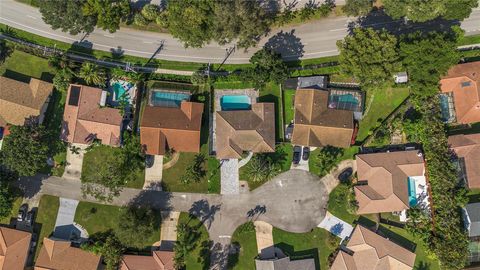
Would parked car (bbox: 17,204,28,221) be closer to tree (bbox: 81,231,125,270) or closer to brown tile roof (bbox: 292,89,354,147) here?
tree (bbox: 81,231,125,270)

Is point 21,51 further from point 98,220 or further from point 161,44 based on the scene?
point 98,220

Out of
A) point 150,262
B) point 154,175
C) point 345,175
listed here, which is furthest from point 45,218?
point 345,175

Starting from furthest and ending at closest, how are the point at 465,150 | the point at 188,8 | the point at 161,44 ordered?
the point at 161,44 → the point at 465,150 → the point at 188,8

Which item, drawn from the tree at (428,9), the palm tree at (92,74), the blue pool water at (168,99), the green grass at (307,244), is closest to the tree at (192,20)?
the blue pool water at (168,99)

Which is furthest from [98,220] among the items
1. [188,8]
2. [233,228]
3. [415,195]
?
[415,195]

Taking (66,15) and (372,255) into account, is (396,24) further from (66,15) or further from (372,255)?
(66,15)

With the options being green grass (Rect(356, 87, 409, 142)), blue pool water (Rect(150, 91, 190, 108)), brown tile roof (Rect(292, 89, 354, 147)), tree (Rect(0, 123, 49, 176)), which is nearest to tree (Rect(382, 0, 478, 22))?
green grass (Rect(356, 87, 409, 142))
